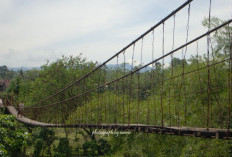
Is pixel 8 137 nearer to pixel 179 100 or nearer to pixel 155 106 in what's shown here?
pixel 155 106

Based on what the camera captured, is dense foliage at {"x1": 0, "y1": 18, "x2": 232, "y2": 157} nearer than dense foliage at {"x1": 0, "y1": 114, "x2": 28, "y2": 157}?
No

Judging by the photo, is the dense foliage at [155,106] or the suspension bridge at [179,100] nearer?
the suspension bridge at [179,100]

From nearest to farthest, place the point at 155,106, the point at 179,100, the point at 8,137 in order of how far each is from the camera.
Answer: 1. the point at 8,137
2. the point at 155,106
3. the point at 179,100

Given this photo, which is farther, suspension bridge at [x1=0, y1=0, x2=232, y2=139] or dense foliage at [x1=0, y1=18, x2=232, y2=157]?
dense foliage at [x1=0, y1=18, x2=232, y2=157]

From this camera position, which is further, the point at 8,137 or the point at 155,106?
the point at 155,106

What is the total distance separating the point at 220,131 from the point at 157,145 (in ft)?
20.6

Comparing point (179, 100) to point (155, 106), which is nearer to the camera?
point (155, 106)

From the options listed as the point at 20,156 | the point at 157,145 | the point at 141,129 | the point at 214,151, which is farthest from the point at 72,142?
the point at 141,129

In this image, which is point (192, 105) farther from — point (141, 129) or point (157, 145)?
point (141, 129)

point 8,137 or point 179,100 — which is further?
point 179,100

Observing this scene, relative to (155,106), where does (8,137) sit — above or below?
below

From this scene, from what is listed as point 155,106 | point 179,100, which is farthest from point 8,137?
point 179,100

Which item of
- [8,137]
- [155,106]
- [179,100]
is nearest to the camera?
[8,137]

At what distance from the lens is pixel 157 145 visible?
9.11m
